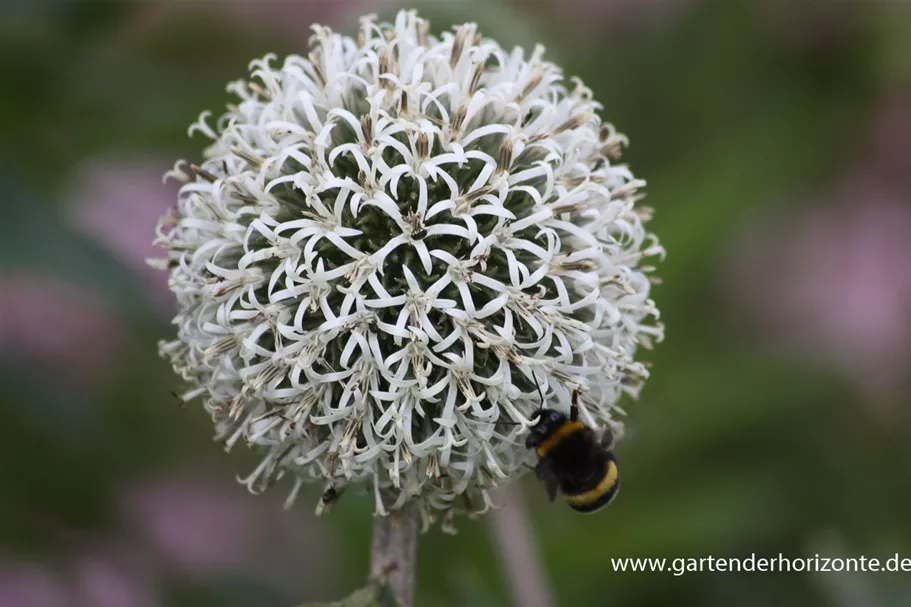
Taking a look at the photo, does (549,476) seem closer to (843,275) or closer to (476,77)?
(476,77)

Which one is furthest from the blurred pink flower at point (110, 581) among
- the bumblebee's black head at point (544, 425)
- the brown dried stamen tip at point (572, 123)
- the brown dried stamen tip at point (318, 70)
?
the brown dried stamen tip at point (572, 123)

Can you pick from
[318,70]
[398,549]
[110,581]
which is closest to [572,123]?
[318,70]

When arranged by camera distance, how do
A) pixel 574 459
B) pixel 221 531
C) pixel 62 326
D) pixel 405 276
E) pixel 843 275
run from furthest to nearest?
pixel 843 275
pixel 221 531
pixel 62 326
pixel 574 459
pixel 405 276

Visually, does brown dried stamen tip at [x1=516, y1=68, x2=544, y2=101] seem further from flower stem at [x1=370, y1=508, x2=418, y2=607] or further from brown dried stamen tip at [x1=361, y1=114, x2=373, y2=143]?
flower stem at [x1=370, y1=508, x2=418, y2=607]

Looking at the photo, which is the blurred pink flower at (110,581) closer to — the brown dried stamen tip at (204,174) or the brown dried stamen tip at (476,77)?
the brown dried stamen tip at (204,174)

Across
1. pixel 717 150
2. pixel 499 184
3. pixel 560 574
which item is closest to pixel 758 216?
pixel 717 150

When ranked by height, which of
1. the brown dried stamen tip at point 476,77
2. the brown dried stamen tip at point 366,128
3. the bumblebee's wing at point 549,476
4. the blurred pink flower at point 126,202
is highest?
the blurred pink flower at point 126,202
